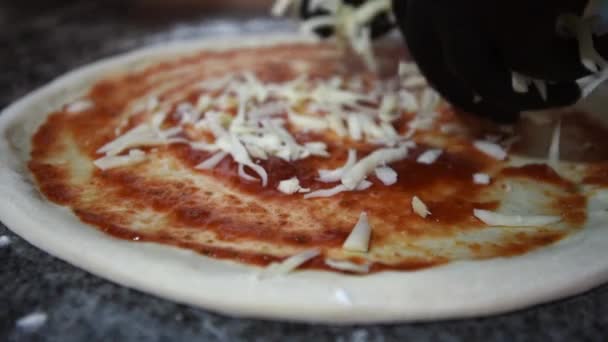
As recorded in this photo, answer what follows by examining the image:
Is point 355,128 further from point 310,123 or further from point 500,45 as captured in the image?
point 500,45

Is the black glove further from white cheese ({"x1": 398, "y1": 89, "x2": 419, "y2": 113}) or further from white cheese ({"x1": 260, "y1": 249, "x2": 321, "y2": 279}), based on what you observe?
white cheese ({"x1": 260, "y1": 249, "x2": 321, "y2": 279})

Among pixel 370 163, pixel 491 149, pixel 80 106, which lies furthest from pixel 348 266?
pixel 80 106

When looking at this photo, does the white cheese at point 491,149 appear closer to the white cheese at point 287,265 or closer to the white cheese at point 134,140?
the white cheese at point 287,265

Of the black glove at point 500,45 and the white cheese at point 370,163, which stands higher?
the black glove at point 500,45

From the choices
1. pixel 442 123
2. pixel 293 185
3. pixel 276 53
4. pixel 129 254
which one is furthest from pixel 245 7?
pixel 129 254

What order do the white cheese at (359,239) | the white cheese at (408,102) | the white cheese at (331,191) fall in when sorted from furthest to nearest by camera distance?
the white cheese at (408,102), the white cheese at (331,191), the white cheese at (359,239)

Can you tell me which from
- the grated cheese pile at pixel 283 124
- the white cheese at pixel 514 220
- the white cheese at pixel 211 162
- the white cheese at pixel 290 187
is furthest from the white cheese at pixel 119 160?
the white cheese at pixel 514 220

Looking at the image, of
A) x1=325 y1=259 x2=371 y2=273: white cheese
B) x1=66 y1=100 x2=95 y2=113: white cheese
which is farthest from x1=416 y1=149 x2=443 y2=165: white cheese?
x1=66 y1=100 x2=95 y2=113: white cheese

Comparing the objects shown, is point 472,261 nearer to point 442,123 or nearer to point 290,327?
point 290,327
